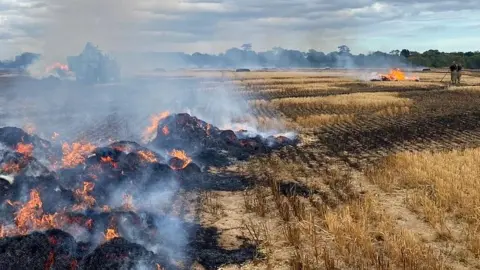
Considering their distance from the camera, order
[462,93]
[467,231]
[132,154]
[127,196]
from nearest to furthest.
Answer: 1. [467,231]
2. [127,196]
3. [132,154]
4. [462,93]

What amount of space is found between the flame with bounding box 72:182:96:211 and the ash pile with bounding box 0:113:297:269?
0.08 ft

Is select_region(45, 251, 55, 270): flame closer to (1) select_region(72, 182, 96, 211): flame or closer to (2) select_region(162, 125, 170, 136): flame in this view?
(1) select_region(72, 182, 96, 211): flame

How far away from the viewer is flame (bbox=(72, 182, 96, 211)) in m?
10.4

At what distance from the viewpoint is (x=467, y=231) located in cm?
954

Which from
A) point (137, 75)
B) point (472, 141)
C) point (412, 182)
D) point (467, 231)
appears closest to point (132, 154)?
point (412, 182)

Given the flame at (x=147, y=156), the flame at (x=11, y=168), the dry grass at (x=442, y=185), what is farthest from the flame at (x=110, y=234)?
the dry grass at (x=442, y=185)

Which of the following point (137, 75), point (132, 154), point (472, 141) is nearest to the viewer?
point (132, 154)

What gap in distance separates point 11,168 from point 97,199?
2.23 meters

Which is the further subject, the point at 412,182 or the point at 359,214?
the point at 412,182

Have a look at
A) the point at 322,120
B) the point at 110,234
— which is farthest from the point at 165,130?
the point at 322,120

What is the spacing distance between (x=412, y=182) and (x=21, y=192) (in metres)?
10.1

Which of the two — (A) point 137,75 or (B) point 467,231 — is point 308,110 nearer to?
(B) point 467,231

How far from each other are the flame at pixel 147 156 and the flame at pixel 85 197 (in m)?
2.92

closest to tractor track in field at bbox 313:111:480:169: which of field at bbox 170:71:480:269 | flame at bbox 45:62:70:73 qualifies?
field at bbox 170:71:480:269
